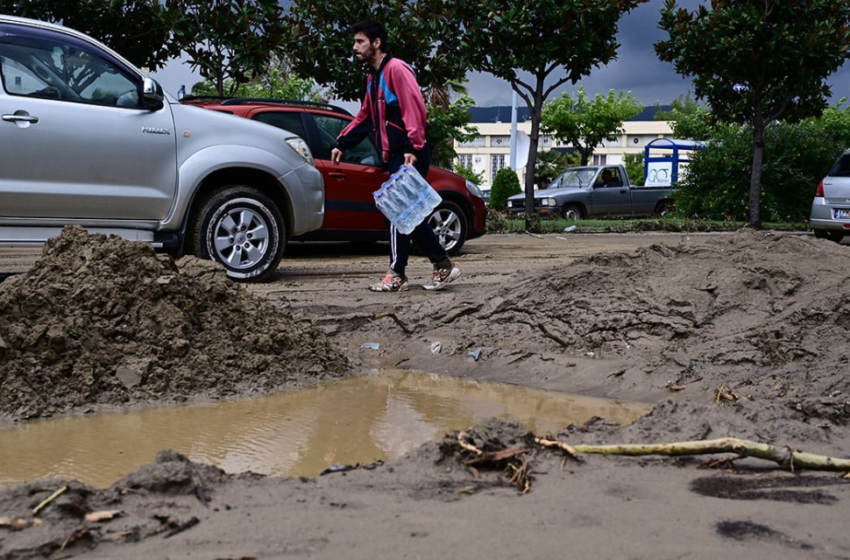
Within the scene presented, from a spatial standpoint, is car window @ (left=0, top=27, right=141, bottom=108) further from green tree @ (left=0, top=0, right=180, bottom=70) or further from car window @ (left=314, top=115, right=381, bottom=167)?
green tree @ (left=0, top=0, right=180, bottom=70)

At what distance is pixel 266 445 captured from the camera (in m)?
3.86

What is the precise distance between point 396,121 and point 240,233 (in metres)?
1.66

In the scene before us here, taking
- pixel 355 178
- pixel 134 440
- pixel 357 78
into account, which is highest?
pixel 357 78

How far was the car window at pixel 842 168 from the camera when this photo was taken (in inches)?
664

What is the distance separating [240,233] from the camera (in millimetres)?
8047

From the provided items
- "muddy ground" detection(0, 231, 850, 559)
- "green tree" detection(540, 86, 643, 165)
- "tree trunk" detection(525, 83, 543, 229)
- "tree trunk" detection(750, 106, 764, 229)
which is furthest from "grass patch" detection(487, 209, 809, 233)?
"green tree" detection(540, 86, 643, 165)

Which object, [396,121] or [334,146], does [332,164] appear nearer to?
[334,146]

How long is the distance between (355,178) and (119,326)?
598 centimetres

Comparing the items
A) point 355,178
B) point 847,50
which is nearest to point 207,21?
point 355,178

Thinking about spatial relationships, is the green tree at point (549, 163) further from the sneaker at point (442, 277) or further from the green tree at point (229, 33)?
the sneaker at point (442, 277)

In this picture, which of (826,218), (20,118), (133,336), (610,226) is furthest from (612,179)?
(133,336)

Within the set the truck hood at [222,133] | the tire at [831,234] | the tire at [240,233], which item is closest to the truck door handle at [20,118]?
the truck hood at [222,133]

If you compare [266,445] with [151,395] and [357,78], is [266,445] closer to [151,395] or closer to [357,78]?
[151,395]

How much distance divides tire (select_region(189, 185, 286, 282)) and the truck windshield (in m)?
19.4
